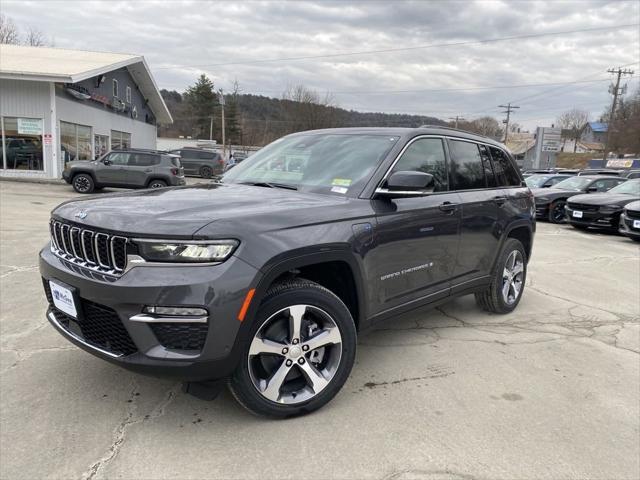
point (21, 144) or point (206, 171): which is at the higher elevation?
point (21, 144)

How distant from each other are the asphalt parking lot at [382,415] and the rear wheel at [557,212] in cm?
1124

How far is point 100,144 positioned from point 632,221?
2441cm

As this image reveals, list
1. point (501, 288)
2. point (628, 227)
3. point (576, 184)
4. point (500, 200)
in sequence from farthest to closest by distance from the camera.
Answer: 1. point (576, 184)
2. point (628, 227)
3. point (501, 288)
4. point (500, 200)

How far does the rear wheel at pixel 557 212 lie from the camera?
15148 millimetres

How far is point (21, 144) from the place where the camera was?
822 inches

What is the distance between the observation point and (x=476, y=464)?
2.57m

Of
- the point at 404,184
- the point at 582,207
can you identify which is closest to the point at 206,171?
the point at 582,207

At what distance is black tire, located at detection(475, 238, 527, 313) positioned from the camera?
4.84 m

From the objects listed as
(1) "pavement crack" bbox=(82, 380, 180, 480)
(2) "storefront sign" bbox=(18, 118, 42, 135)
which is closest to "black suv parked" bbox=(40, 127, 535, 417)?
(1) "pavement crack" bbox=(82, 380, 180, 480)

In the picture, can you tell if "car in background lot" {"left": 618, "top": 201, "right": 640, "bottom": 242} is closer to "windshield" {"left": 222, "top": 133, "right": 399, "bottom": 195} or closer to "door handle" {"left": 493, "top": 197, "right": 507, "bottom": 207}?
"door handle" {"left": 493, "top": 197, "right": 507, "bottom": 207}

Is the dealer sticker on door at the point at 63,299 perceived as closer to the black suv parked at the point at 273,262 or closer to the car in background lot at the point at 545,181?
the black suv parked at the point at 273,262

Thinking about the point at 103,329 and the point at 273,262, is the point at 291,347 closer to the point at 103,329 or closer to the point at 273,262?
the point at 273,262

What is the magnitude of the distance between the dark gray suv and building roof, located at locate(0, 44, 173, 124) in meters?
4.73

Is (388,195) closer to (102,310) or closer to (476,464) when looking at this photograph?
(476,464)
